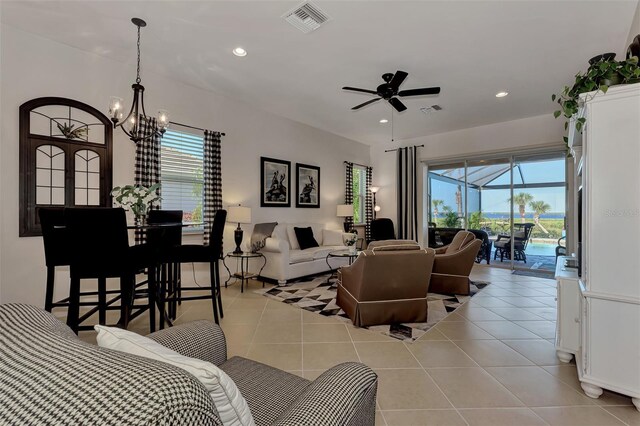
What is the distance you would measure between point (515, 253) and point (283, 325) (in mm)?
5448

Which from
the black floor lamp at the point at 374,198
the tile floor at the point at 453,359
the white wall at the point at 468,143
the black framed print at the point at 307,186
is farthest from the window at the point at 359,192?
the tile floor at the point at 453,359

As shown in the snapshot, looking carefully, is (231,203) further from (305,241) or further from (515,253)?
(515,253)

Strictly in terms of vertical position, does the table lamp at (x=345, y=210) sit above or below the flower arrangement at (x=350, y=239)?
above

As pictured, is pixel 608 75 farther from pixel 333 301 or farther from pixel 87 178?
pixel 87 178

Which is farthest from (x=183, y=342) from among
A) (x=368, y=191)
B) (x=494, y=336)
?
(x=368, y=191)

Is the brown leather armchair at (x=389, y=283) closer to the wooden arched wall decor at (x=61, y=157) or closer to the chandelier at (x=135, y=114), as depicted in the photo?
the chandelier at (x=135, y=114)

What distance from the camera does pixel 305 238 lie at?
209 inches

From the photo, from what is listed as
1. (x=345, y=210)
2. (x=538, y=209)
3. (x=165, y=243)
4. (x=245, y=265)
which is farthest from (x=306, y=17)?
(x=538, y=209)

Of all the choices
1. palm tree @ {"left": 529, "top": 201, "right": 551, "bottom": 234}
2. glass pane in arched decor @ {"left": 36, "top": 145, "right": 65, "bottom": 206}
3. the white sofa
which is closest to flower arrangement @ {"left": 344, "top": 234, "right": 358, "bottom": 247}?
the white sofa

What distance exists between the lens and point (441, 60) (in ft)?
11.3

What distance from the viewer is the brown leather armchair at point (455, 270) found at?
3941 millimetres

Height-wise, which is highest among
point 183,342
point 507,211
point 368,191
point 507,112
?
point 507,112

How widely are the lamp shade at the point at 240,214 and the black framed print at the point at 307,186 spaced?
5.27ft

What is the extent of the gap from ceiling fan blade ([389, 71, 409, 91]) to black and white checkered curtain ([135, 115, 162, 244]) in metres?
2.99
